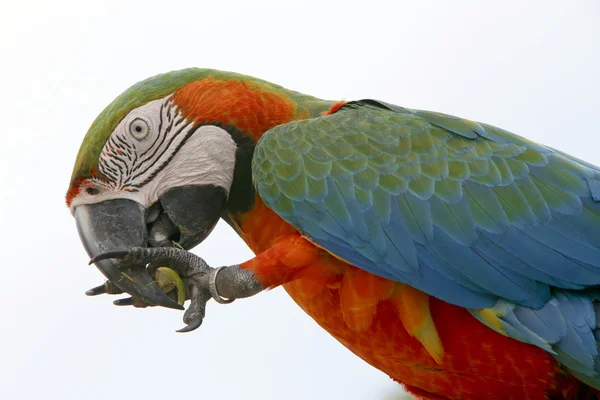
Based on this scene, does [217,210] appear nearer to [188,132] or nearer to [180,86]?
[188,132]

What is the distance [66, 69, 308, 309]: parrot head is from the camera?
145 centimetres

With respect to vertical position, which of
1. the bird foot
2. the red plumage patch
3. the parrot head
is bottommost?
the bird foot

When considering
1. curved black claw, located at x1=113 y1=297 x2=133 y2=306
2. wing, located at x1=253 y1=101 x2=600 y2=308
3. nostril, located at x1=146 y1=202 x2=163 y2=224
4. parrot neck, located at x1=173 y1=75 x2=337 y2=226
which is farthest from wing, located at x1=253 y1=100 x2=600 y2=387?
curved black claw, located at x1=113 y1=297 x2=133 y2=306

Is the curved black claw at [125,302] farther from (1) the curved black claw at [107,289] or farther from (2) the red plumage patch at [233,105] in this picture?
(2) the red plumage patch at [233,105]

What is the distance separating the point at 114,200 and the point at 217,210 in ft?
0.69

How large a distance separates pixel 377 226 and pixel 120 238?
51cm

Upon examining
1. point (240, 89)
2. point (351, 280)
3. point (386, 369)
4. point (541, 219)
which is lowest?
point (386, 369)

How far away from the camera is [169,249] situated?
53.1 inches

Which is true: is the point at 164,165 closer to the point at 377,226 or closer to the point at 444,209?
the point at 377,226

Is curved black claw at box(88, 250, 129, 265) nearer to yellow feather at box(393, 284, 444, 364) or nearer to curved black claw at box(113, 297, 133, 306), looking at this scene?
curved black claw at box(113, 297, 133, 306)

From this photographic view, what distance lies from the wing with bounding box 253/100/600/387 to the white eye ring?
0.84 ft

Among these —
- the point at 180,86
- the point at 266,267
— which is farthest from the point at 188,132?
the point at 266,267

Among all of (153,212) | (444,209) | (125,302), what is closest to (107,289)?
(125,302)

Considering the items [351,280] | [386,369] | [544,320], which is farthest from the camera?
[386,369]
